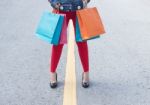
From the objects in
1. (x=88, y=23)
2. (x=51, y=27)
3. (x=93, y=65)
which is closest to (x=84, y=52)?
(x=88, y=23)

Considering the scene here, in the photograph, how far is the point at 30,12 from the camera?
11.9 metres

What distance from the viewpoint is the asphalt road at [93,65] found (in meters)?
5.52

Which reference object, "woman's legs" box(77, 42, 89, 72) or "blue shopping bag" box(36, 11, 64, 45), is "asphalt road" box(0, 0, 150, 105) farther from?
"blue shopping bag" box(36, 11, 64, 45)

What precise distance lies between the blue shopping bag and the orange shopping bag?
27 centimetres

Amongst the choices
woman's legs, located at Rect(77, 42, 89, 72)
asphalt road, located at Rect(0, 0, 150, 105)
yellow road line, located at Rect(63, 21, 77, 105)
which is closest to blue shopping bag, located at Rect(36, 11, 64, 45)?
woman's legs, located at Rect(77, 42, 89, 72)

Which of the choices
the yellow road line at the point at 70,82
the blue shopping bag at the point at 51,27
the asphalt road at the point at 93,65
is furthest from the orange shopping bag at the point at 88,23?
the asphalt road at the point at 93,65

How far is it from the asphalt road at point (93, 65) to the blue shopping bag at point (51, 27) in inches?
30.5

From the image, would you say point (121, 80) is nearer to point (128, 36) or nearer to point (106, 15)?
point (128, 36)

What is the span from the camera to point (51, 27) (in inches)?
212

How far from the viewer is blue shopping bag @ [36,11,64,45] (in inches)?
211

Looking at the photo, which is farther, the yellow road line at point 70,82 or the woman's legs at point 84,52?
the woman's legs at point 84,52

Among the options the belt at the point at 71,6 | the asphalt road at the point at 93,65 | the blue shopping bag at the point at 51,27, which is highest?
the belt at the point at 71,6

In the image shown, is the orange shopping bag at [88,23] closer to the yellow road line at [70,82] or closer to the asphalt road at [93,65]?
the yellow road line at [70,82]

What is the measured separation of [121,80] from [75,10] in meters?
1.35
